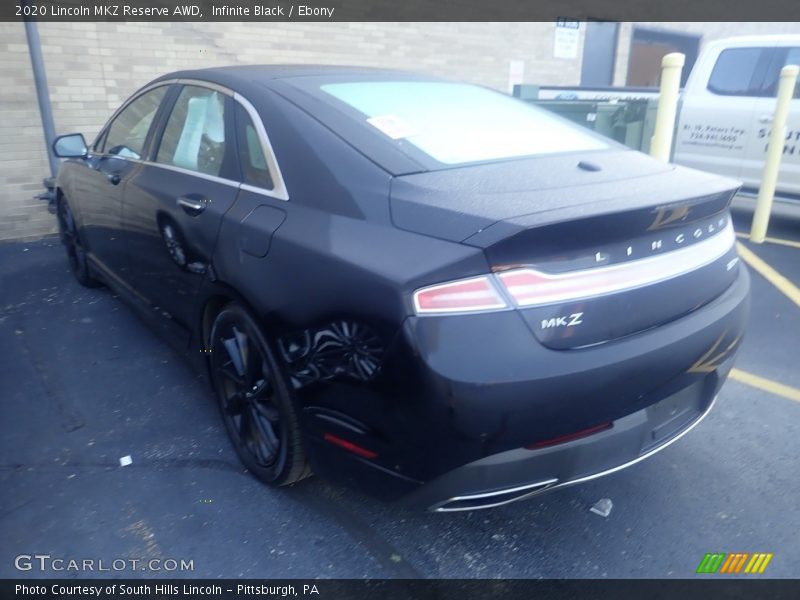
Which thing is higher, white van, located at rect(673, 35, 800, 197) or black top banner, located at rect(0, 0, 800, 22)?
black top banner, located at rect(0, 0, 800, 22)

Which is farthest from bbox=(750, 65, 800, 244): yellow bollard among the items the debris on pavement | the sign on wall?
the sign on wall

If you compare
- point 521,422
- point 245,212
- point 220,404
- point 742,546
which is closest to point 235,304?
point 245,212

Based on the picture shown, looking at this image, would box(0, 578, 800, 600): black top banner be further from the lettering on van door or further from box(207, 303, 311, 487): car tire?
the lettering on van door

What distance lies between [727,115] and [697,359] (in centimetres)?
563

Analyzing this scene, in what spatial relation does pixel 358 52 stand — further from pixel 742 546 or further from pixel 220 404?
pixel 742 546

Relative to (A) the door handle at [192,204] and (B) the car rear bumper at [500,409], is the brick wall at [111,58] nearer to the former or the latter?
(A) the door handle at [192,204]

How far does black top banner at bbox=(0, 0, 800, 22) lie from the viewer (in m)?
6.43

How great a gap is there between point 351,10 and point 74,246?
509cm

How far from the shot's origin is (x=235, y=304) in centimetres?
257

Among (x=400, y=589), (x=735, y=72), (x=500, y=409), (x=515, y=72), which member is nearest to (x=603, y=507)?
(x=400, y=589)

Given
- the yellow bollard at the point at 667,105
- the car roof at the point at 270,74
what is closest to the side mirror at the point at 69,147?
the car roof at the point at 270,74

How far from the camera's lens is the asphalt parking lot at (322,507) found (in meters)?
2.31

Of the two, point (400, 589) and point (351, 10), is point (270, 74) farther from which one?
point (351, 10)

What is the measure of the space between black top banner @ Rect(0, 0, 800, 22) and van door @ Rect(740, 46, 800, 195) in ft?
15.4
